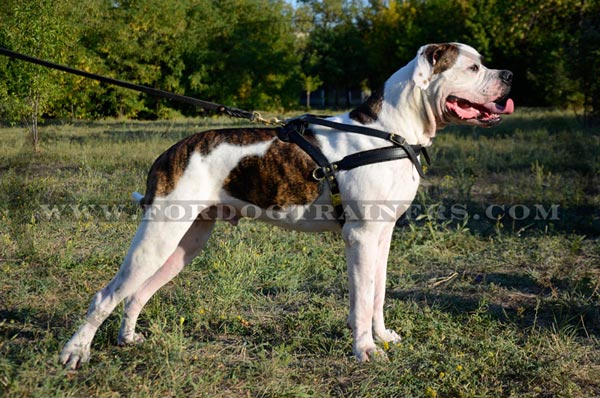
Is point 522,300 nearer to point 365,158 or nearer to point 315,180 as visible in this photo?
point 365,158

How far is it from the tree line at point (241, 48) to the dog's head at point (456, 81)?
7879mm

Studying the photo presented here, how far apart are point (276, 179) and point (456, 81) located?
4.30ft

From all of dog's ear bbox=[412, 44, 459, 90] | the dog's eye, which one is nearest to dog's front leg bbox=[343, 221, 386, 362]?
dog's ear bbox=[412, 44, 459, 90]

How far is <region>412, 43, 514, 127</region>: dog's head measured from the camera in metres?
3.57

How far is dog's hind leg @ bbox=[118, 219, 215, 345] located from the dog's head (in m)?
1.76

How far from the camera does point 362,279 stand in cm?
355

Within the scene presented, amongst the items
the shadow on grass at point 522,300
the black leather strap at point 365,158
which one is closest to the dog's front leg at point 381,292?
the black leather strap at point 365,158

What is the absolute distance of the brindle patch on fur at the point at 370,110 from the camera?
371 cm

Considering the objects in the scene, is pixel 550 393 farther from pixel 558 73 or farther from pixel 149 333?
pixel 558 73

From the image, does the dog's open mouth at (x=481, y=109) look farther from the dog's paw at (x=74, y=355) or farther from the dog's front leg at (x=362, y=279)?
the dog's paw at (x=74, y=355)

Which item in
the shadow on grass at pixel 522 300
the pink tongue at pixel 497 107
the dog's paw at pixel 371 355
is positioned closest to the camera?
the dog's paw at pixel 371 355

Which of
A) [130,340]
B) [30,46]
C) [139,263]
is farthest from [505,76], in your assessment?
[30,46]

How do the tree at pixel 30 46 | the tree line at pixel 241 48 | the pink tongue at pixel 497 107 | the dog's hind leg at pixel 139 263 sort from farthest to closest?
the tree line at pixel 241 48, the tree at pixel 30 46, the pink tongue at pixel 497 107, the dog's hind leg at pixel 139 263

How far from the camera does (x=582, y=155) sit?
11.0 m
